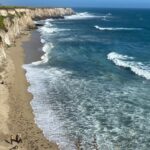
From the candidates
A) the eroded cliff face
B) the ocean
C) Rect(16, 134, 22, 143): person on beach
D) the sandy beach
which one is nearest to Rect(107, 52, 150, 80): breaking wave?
the ocean

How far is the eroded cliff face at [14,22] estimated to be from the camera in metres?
61.0

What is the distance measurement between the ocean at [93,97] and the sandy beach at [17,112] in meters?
0.77

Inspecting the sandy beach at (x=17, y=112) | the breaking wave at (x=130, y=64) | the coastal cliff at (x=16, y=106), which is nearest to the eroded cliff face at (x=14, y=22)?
the coastal cliff at (x=16, y=106)

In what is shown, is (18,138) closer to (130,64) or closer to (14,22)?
(130,64)

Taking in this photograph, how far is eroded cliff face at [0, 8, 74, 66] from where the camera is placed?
61.0 meters

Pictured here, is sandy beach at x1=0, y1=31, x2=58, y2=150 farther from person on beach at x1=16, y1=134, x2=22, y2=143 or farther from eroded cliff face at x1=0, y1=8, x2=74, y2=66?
eroded cliff face at x1=0, y1=8, x2=74, y2=66

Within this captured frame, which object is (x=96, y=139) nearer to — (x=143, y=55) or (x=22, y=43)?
(x=143, y=55)

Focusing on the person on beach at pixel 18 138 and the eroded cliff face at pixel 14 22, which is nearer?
the person on beach at pixel 18 138

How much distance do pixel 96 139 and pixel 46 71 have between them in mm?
21526

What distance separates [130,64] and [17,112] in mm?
23683

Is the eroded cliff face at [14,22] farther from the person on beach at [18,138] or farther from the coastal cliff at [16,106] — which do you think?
the person on beach at [18,138]

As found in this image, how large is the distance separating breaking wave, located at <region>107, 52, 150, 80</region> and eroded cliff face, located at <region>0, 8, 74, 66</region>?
15.9 m

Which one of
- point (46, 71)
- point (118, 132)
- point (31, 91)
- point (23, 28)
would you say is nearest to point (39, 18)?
point (23, 28)

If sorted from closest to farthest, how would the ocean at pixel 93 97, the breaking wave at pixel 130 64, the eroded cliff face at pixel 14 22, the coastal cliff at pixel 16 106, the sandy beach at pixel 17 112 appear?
1. the sandy beach at pixel 17 112
2. the coastal cliff at pixel 16 106
3. the ocean at pixel 93 97
4. the breaking wave at pixel 130 64
5. the eroded cliff face at pixel 14 22
